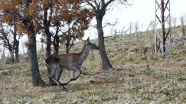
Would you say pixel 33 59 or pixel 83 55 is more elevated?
pixel 83 55

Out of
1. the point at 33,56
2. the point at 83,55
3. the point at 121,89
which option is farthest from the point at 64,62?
the point at 121,89

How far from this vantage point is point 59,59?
71.0 feet

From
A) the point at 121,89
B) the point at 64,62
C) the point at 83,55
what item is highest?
the point at 83,55

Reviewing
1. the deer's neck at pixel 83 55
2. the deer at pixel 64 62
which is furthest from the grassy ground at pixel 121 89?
the deer's neck at pixel 83 55

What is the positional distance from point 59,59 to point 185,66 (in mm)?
10537

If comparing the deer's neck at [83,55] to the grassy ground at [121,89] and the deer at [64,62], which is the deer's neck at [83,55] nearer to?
the deer at [64,62]

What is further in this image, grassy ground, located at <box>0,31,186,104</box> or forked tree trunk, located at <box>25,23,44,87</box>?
forked tree trunk, located at <box>25,23,44,87</box>

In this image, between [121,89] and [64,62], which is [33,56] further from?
[121,89]

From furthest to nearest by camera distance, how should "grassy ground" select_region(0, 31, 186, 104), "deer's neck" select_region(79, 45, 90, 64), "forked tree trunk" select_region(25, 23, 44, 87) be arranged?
1. "forked tree trunk" select_region(25, 23, 44, 87)
2. "deer's neck" select_region(79, 45, 90, 64)
3. "grassy ground" select_region(0, 31, 186, 104)

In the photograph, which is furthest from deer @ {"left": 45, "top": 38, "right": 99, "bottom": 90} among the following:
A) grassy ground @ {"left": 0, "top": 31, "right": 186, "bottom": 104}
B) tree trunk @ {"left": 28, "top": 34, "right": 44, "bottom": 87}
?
tree trunk @ {"left": 28, "top": 34, "right": 44, "bottom": 87}

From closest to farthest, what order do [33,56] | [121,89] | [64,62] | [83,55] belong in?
[121,89], [64,62], [83,55], [33,56]

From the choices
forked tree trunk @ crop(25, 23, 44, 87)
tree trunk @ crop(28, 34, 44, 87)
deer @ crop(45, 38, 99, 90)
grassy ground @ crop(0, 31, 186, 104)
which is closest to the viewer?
grassy ground @ crop(0, 31, 186, 104)

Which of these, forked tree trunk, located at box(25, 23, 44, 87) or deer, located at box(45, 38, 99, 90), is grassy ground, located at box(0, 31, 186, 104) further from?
deer, located at box(45, 38, 99, 90)

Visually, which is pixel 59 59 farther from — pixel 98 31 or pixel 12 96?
pixel 98 31
